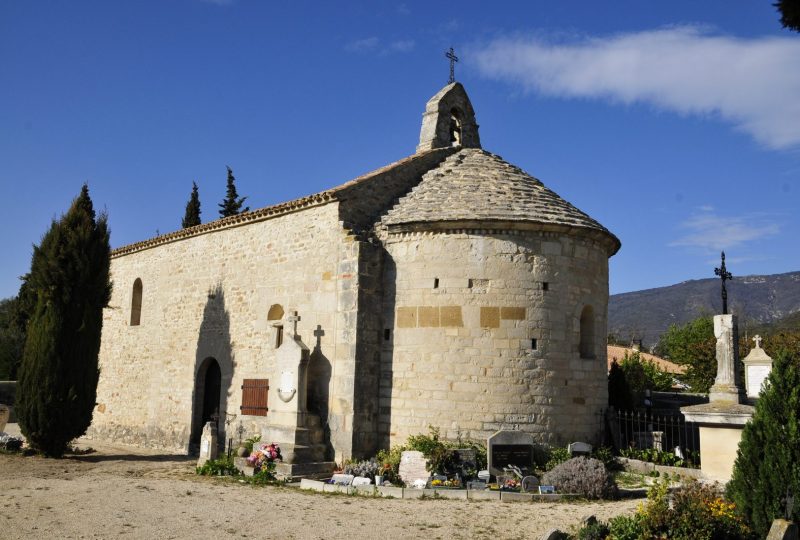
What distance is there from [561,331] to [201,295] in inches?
387

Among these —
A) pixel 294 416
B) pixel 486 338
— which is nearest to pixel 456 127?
pixel 486 338

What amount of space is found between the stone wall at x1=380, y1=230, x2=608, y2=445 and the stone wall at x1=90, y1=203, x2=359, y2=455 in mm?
1017

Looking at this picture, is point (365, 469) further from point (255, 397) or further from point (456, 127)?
point (456, 127)

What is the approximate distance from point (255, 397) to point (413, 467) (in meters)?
5.20

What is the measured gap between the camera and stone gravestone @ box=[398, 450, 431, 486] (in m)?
12.2

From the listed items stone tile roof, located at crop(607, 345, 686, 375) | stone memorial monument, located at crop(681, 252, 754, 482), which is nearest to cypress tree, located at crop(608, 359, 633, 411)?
stone memorial monument, located at crop(681, 252, 754, 482)

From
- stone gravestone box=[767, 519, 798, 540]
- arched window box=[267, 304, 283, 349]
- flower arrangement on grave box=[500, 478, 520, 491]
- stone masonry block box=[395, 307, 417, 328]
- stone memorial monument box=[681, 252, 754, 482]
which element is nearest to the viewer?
stone gravestone box=[767, 519, 798, 540]

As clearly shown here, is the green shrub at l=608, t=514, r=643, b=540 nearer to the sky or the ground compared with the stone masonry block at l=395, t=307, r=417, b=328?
nearer to the ground

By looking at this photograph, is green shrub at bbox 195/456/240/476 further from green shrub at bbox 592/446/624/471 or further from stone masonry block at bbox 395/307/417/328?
green shrub at bbox 592/446/624/471

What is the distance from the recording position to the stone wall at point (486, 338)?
13336 mm

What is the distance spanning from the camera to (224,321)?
57.4ft

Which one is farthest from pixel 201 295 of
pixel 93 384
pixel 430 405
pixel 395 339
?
pixel 430 405

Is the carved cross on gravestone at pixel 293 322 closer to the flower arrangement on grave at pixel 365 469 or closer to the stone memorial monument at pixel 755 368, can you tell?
the flower arrangement on grave at pixel 365 469

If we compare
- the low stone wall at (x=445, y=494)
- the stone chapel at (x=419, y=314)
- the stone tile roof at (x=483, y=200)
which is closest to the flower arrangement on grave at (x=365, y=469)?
the low stone wall at (x=445, y=494)
